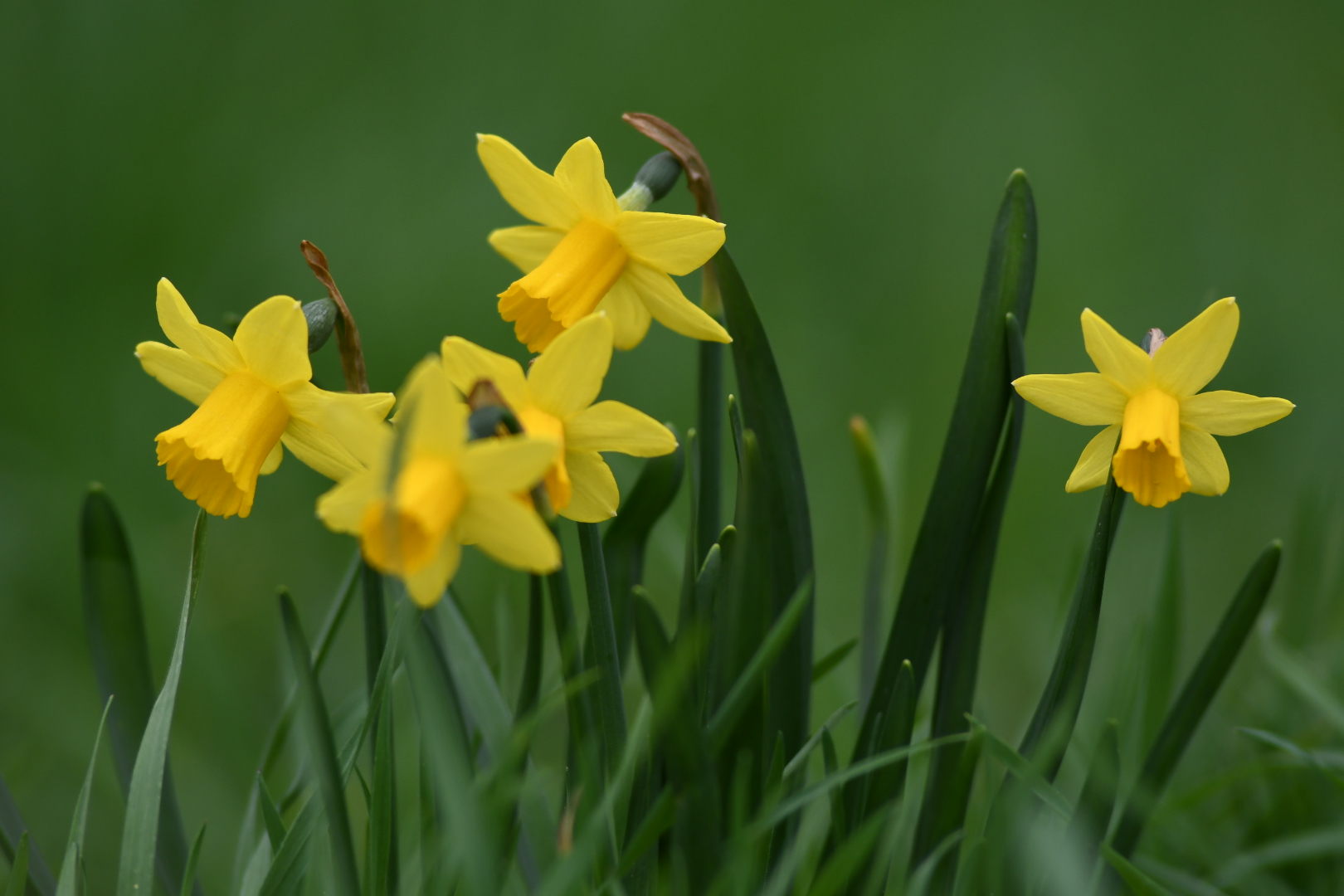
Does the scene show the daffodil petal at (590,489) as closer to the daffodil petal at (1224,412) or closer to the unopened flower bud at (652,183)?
the unopened flower bud at (652,183)

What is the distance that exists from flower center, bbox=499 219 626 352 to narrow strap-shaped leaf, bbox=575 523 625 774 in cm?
15

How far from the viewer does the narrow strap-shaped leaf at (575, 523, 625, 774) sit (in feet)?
2.27

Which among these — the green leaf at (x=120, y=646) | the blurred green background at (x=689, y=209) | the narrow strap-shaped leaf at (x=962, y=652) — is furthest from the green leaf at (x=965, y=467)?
the blurred green background at (x=689, y=209)

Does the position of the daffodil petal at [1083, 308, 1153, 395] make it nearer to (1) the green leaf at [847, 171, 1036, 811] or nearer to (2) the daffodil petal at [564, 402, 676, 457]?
(1) the green leaf at [847, 171, 1036, 811]

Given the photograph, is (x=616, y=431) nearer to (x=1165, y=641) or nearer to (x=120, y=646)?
(x=120, y=646)

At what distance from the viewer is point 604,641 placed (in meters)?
0.75

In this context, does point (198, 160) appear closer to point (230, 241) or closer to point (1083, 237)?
point (230, 241)

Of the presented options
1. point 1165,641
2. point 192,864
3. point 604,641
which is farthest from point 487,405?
point 1165,641

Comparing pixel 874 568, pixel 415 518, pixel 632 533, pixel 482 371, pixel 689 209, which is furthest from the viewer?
pixel 689 209

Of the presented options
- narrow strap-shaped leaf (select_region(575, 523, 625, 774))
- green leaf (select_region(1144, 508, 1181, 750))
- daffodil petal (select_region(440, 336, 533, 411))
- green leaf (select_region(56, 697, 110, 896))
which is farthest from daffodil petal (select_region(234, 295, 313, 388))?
green leaf (select_region(1144, 508, 1181, 750))

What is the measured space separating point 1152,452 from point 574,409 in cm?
41

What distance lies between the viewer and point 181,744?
5.48 ft

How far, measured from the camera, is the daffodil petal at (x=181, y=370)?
706 millimetres

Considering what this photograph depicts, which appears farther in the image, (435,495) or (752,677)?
(752,677)
